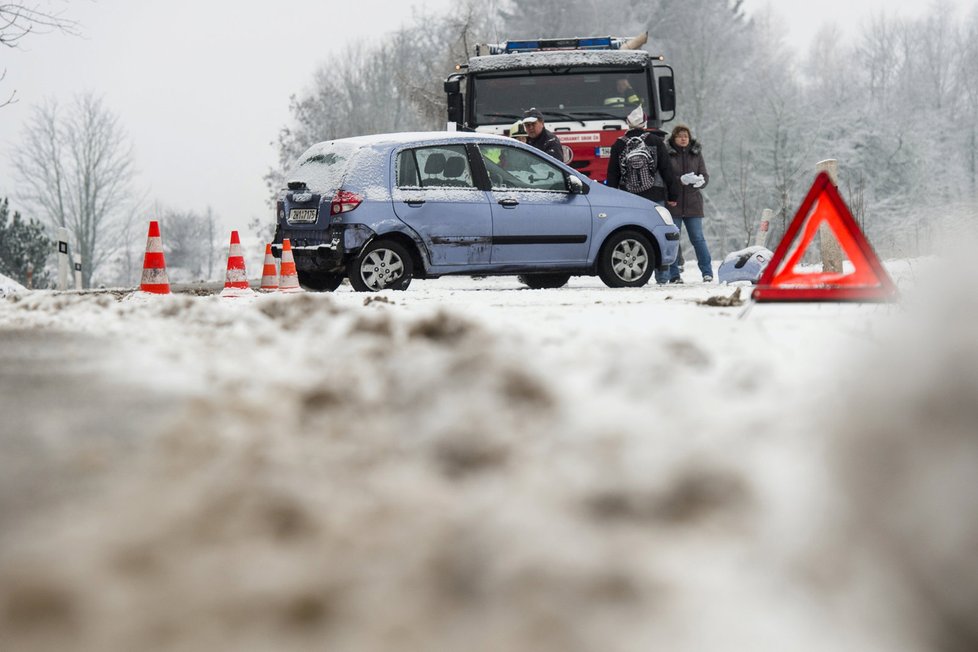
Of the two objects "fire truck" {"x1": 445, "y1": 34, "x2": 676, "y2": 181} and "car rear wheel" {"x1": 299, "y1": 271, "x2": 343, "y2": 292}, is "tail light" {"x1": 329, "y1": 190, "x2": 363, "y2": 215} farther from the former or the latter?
"fire truck" {"x1": 445, "y1": 34, "x2": 676, "y2": 181}

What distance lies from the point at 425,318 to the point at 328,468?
6.42ft

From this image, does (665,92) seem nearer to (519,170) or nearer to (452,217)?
(519,170)

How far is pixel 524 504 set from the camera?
86.2 inches

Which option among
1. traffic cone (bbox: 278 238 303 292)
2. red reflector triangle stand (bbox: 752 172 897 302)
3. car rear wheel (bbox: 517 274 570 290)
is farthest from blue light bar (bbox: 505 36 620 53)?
red reflector triangle stand (bbox: 752 172 897 302)

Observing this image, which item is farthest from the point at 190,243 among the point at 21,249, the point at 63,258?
the point at 63,258

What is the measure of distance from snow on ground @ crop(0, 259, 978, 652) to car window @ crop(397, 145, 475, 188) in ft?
22.1

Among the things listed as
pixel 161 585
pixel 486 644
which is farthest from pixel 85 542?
pixel 486 644

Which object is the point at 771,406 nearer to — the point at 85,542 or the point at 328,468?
the point at 328,468

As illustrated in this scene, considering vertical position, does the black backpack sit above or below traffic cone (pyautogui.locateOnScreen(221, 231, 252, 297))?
above

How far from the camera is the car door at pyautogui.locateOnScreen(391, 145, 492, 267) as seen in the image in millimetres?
10133

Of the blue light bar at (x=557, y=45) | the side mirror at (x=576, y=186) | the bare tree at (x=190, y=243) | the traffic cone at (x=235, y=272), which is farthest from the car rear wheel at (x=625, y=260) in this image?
the bare tree at (x=190, y=243)

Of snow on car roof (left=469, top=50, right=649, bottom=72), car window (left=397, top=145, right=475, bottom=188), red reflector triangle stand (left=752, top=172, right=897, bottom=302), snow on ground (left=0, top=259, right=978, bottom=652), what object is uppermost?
snow on car roof (left=469, top=50, right=649, bottom=72)

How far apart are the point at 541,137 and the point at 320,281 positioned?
3651mm

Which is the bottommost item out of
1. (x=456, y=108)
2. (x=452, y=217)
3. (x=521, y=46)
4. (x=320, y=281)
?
(x=320, y=281)
